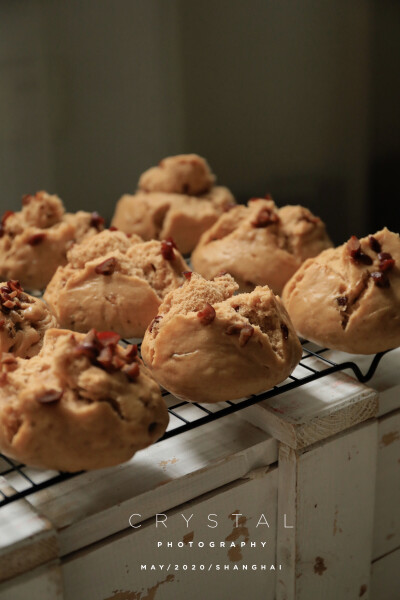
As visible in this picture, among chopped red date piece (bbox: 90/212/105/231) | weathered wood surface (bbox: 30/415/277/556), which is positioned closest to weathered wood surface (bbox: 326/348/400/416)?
weathered wood surface (bbox: 30/415/277/556)

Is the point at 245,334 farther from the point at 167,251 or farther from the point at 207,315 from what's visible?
the point at 167,251

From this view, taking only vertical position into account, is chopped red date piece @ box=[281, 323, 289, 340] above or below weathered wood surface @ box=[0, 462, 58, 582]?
above

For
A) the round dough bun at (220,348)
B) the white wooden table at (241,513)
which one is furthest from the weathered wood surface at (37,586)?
the round dough bun at (220,348)

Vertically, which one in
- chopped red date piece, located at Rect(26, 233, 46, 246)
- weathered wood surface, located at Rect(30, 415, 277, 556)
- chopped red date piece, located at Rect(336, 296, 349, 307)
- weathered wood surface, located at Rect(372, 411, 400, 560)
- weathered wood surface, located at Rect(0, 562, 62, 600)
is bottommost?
weathered wood surface, located at Rect(372, 411, 400, 560)

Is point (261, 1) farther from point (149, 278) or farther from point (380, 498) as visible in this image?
point (380, 498)

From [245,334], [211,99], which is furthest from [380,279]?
[211,99]

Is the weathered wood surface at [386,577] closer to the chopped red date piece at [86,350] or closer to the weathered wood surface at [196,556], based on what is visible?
the weathered wood surface at [196,556]

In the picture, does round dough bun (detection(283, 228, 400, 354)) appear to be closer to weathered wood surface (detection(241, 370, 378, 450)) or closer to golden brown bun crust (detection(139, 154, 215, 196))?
weathered wood surface (detection(241, 370, 378, 450))

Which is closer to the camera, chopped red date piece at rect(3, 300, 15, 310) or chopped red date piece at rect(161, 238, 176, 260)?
chopped red date piece at rect(3, 300, 15, 310)
